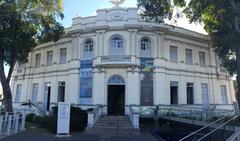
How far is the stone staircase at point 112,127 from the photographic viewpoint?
1524 centimetres

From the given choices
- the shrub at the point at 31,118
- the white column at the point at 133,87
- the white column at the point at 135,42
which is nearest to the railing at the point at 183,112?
the white column at the point at 133,87

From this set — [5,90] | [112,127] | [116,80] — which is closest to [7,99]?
[5,90]

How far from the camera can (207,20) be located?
1720cm

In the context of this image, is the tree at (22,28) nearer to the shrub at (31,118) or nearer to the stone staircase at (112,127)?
the shrub at (31,118)

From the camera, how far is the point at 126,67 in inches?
794

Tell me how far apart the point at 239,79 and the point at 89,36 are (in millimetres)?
13603

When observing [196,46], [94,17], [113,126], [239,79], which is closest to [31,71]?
[94,17]

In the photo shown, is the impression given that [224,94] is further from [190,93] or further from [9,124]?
[9,124]

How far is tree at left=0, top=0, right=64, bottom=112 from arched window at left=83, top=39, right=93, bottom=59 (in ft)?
8.82

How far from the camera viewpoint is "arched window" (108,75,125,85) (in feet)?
66.5

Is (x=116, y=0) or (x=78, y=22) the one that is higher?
(x=116, y=0)

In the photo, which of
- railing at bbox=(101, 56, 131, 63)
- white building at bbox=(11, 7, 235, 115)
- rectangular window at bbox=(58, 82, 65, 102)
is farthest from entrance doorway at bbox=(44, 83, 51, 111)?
railing at bbox=(101, 56, 131, 63)

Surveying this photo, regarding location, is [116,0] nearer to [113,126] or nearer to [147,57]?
[147,57]

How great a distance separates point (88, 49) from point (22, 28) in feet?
20.6
